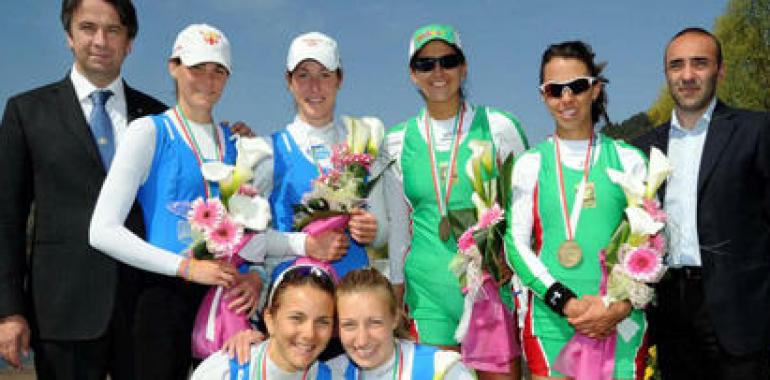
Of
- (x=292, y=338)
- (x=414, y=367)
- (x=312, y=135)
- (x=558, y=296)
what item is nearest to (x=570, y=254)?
(x=558, y=296)

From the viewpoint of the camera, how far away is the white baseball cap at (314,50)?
545 cm

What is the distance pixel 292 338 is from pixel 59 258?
5.87ft

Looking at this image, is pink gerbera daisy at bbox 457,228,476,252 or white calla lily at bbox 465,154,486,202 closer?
pink gerbera daisy at bbox 457,228,476,252

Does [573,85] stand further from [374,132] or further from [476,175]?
[374,132]

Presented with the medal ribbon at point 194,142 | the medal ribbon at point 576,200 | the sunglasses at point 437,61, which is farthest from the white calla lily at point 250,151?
the medal ribbon at point 576,200

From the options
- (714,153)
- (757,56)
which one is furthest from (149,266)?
(757,56)

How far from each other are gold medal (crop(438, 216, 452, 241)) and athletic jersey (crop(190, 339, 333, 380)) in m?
1.43

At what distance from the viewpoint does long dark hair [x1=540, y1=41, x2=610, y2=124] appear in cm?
529

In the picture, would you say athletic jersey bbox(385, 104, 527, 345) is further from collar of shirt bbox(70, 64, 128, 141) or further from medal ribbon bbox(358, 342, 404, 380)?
collar of shirt bbox(70, 64, 128, 141)

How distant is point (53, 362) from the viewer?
198 inches

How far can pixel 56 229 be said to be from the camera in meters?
5.01

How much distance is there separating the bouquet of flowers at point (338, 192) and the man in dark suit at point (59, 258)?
3.74ft

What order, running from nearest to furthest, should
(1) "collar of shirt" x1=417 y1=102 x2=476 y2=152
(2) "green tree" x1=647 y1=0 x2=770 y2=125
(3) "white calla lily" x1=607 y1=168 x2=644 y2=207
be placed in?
(3) "white calla lily" x1=607 y1=168 x2=644 y2=207 → (1) "collar of shirt" x1=417 y1=102 x2=476 y2=152 → (2) "green tree" x1=647 y1=0 x2=770 y2=125

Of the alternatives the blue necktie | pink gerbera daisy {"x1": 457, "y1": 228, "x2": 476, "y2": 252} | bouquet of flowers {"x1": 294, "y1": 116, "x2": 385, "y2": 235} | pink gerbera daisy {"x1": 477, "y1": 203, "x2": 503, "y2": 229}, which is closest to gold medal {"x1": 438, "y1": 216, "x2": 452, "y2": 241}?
pink gerbera daisy {"x1": 457, "y1": 228, "x2": 476, "y2": 252}
